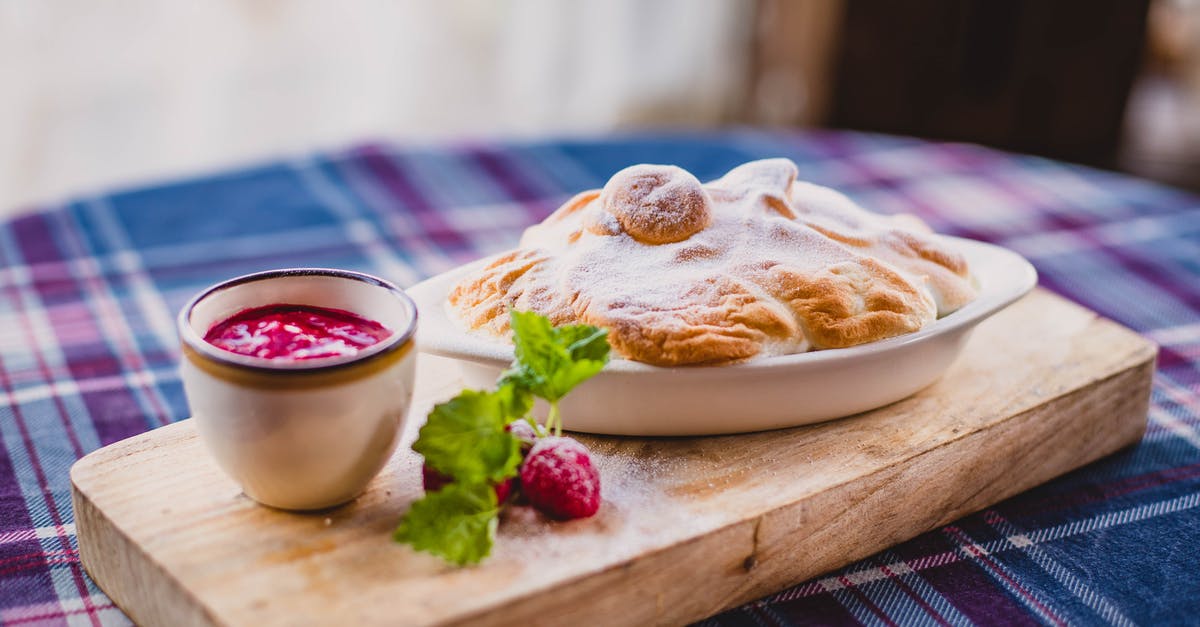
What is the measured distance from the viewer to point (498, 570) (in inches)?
38.5

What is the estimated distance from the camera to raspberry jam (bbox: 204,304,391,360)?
40.5 inches

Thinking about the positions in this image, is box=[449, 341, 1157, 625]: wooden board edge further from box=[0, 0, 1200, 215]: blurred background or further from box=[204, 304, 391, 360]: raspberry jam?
box=[0, 0, 1200, 215]: blurred background

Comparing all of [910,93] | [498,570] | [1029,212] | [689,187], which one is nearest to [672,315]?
[689,187]

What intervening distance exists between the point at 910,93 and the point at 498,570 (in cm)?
320

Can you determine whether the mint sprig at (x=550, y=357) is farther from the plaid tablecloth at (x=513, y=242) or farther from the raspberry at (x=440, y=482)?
the plaid tablecloth at (x=513, y=242)

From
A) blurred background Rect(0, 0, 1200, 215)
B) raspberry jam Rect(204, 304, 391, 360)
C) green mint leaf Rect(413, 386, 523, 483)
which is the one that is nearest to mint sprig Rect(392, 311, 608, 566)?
green mint leaf Rect(413, 386, 523, 483)

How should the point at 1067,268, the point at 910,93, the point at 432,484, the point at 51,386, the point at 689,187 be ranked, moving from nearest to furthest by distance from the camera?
the point at 432,484, the point at 689,187, the point at 51,386, the point at 1067,268, the point at 910,93

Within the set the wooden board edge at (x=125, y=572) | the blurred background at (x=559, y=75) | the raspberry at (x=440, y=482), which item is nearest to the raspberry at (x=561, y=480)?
the raspberry at (x=440, y=482)

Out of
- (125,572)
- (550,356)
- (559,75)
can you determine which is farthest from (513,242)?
(559,75)

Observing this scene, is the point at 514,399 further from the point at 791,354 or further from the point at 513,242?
the point at 513,242

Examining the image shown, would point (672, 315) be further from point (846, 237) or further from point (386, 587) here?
point (386, 587)

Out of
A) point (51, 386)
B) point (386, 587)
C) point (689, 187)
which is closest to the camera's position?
point (386, 587)

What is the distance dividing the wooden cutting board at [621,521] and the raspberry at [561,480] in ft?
0.06

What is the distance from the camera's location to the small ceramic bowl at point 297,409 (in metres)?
0.97
